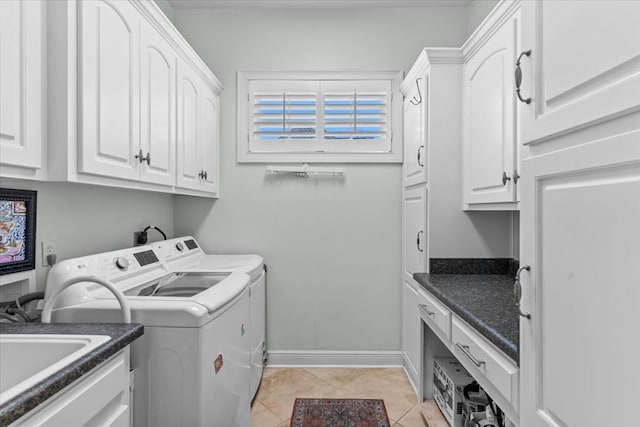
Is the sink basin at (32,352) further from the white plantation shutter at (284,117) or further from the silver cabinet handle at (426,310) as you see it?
the white plantation shutter at (284,117)

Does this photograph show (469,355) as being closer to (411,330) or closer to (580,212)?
(580,212)

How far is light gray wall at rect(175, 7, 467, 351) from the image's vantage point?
2.87 metres

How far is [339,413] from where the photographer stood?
7.29 ft

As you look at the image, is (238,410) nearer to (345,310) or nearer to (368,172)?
(345,310)

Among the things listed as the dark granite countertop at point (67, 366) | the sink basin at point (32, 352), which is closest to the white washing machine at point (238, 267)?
the dark granite countertop at point (67, 366)

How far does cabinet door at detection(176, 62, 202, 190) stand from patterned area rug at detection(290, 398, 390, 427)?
5.26 ft

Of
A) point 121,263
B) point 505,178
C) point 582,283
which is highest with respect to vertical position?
point 505,178

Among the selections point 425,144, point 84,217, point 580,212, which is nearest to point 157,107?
point 84,217

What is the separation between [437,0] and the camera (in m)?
2.75

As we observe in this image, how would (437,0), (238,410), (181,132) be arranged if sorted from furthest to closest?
1. (437,0)
2. (181,132)
3. (238,410)

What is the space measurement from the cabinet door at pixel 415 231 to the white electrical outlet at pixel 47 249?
79.2 inches

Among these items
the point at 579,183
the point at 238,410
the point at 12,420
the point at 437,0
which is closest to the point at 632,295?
the point at 579,183

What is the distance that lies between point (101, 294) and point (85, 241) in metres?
0.48

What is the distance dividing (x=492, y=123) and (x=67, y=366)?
1983mm
